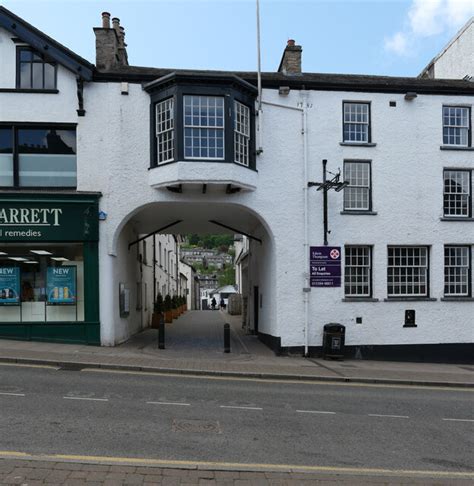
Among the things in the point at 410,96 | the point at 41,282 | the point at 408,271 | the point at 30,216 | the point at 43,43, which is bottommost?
the point at 41,282

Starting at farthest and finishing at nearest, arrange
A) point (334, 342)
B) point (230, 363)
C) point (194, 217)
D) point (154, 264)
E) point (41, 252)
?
point (154, 264) → point (194, 217) → point (41, 252) → point (334, 342) → point (230, 363)

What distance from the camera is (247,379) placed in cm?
1291

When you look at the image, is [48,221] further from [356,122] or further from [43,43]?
[356,122]

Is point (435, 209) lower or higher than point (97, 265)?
higher

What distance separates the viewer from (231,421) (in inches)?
331

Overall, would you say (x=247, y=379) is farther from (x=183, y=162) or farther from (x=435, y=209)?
(x=435, y=209)

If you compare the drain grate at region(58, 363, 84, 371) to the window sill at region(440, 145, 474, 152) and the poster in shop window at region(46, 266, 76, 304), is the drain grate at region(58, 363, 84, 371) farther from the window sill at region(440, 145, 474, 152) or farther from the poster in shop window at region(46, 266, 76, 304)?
the window sill at region(440, 145, 474, 152)

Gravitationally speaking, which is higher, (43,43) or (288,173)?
(43,43)

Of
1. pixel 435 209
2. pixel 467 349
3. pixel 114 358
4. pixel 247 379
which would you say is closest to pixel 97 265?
pixel 114 358

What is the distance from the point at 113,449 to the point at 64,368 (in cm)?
673

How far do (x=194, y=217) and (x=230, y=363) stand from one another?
788cm

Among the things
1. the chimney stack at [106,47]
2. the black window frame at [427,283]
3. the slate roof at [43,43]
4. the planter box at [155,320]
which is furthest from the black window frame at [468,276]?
the planter box at [155,320]

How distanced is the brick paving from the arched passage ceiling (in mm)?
11949

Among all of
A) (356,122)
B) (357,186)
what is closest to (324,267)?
(357,186)
